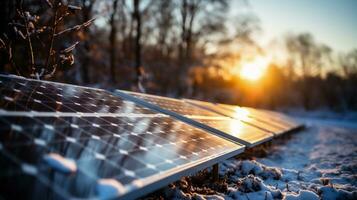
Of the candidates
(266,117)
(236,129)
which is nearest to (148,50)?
(266,117)

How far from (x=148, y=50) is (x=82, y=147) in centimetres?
3166

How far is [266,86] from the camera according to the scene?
60.0 m

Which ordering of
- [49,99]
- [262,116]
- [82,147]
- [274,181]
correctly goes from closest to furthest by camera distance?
1. [82,147]
2. [49,99]
3. [274,181]
4. [262,116]

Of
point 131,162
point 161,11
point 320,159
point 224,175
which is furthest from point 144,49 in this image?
point 131,162

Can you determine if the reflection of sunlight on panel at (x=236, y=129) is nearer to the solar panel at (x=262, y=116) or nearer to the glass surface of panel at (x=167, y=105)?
the glass surface of panel at (x=167, y=105)

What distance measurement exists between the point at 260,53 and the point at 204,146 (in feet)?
84.6

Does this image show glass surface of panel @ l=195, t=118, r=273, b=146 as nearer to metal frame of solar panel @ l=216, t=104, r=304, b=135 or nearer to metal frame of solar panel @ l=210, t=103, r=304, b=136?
metal frame of solar panel @ l=210, t=103, r=304, b=136

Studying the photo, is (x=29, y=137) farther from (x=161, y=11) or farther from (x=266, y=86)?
(x=266, y=86)

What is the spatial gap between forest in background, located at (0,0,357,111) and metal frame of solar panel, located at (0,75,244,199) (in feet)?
6.98

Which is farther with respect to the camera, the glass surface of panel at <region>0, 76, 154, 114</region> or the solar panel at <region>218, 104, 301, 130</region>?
the solar panel at <region>218, 104, 301, 130</region>

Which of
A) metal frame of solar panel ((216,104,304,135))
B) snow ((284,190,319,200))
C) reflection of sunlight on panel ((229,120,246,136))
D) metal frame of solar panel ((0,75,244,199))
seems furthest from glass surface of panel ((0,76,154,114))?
metal frame of solar panel ((216,104,304,135))

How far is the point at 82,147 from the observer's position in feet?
9.11

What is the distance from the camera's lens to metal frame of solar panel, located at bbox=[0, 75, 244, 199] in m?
2.11

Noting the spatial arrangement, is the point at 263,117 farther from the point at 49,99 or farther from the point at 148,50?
the point at 148,50
